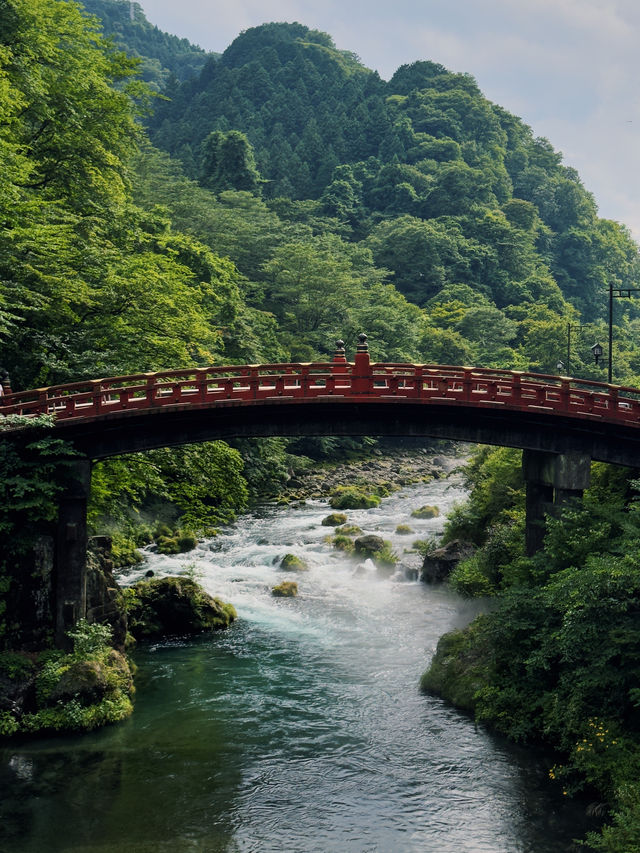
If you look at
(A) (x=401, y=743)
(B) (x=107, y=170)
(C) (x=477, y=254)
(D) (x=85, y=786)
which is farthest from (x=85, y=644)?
(C) (x=477, y=254)

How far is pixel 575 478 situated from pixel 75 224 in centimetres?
2058

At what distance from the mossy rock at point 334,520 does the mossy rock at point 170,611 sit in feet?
47.9

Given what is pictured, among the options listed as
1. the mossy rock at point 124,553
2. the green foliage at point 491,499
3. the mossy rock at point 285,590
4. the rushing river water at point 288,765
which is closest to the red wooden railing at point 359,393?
the green foliage at point 491,499

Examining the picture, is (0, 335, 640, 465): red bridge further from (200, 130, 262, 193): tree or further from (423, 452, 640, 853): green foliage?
(200, 130, 262, 193): tree

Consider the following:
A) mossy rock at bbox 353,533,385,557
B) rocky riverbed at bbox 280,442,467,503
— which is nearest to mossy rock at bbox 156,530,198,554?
mossy rock at bbox 353,533,385,557

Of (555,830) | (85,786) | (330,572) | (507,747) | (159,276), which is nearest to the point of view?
(555,830)

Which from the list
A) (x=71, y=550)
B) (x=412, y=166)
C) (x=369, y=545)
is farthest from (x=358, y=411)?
(x=412, y=166)

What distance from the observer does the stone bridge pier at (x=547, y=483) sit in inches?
977

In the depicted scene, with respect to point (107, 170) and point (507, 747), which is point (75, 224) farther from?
point (507, 747)

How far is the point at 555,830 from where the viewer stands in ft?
54.1

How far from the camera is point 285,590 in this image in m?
33.5

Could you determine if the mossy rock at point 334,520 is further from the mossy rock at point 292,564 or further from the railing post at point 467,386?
the railing post at point 467,386

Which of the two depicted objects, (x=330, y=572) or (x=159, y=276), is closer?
(x=159, y=276)

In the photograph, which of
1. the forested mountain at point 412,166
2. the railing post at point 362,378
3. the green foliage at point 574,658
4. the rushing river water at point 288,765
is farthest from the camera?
the forested mountain at point 412,166
